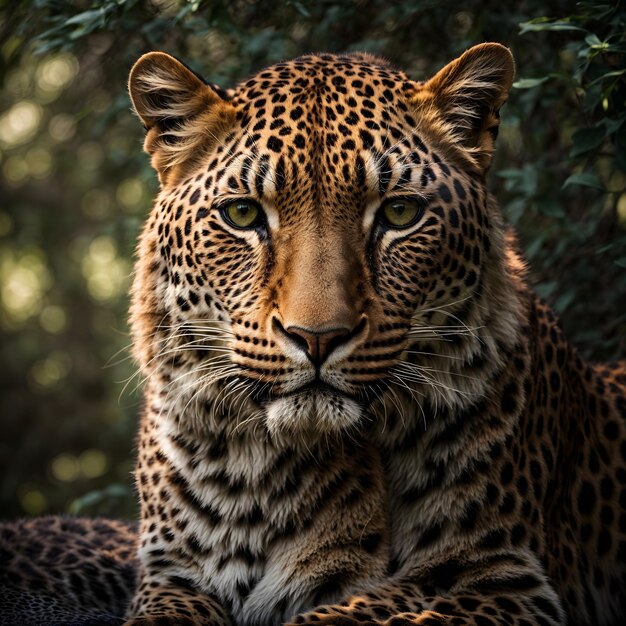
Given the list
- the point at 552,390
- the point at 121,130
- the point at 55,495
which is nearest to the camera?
the point at 552,390

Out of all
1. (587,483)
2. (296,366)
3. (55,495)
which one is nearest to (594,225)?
(587,483)

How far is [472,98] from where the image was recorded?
500 centimetres

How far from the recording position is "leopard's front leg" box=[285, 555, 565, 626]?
446 cm

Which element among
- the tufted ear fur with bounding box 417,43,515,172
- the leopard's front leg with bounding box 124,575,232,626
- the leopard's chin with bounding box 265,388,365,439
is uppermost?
the tufted ear fur with bounding box 417,43,515,172

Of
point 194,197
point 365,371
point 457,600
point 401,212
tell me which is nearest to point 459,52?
point 401,212

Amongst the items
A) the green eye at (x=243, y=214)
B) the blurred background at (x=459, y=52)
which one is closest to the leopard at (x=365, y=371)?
the green eye at (x=243, y=214)

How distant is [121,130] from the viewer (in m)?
11.3

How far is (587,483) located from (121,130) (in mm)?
7227

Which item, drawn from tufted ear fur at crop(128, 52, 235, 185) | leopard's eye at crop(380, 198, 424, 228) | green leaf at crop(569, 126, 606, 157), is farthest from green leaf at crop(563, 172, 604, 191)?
tufted ear fur at crop(128, 52, 235, 185)

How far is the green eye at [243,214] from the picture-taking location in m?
4.70

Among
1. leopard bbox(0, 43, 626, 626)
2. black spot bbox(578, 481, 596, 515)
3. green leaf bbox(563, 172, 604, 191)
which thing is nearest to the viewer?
leopard bbox(0, 43, 626, 626)

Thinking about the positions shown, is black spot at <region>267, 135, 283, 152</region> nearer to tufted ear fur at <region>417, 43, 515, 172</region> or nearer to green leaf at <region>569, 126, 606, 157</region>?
tufted ear fur at <region>417, 43, 515, 172</region>

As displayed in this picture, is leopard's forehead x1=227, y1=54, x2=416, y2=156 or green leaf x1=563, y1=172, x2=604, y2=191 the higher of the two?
leopard's forehead x1=227, y1=54, x2=416, y2=156

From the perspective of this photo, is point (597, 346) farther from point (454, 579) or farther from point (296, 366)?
point (296, 366)
